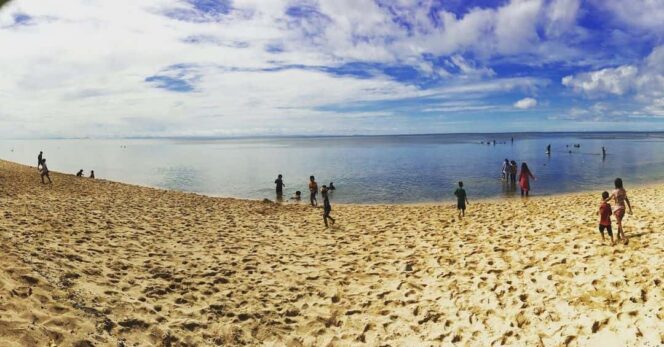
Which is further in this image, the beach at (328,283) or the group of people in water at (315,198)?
the group of people in water at (315,198)

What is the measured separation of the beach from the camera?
6891 mm

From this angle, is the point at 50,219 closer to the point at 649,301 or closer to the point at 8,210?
the point at 8,210

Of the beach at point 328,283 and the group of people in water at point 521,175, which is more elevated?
the group of people in water at point 521,175

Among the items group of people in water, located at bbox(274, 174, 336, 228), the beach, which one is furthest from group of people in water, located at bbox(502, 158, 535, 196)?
group of people in water, located at bbox(274, 174, 336, 228)

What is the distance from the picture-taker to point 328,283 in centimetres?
1028

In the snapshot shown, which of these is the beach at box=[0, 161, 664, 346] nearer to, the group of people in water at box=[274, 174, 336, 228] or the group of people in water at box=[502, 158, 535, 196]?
the group of people in water at box=[274, 174, 336, 228]

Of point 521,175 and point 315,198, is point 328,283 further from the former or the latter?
point 521,175

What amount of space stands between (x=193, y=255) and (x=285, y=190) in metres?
23.2

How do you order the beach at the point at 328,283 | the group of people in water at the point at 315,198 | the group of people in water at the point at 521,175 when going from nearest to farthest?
the beach at the point at 328,283 < the group of people in water at the point at 315,198 < the group of people in water at the point at 521,175

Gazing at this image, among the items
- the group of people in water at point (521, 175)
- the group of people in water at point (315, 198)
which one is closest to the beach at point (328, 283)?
the group of people in water at point (315, 198)

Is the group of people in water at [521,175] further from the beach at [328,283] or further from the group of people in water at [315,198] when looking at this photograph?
the group of people in water at [315,198]

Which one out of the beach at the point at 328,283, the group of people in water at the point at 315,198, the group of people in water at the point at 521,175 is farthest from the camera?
the group of people in water at the point at 521,175

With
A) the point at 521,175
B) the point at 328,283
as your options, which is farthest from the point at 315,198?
the point at 328,283

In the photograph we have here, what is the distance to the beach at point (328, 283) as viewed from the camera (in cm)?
689
